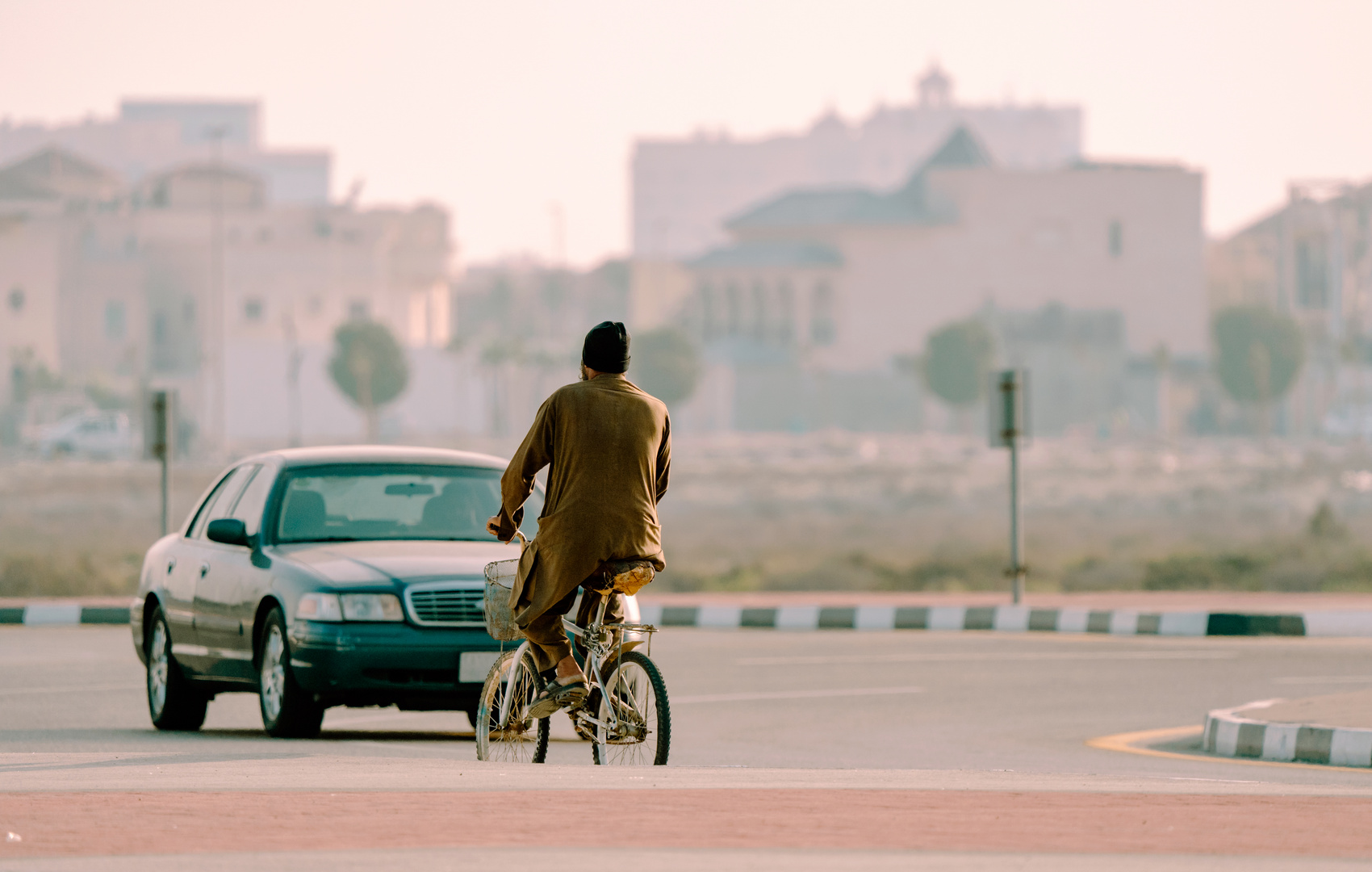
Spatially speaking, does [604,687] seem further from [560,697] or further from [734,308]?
[734,308]

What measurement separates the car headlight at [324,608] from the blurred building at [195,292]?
95545 mm

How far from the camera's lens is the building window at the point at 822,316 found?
414 ft

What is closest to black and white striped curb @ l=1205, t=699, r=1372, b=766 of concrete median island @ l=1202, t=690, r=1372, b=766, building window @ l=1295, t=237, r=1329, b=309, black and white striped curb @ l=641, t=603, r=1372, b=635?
concrete median island @ l=1202, t=690, r=1372, b=766

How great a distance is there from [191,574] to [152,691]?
0.75 m

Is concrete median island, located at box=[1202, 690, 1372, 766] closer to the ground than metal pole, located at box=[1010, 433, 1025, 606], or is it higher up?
closer to the ground

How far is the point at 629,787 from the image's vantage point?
771cm

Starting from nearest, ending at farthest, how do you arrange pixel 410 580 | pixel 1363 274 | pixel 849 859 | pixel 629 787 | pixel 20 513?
pixel 849 859 < pixel 629 787 < pixel 410 580 < pixel 20 513 < pixel 1363 274

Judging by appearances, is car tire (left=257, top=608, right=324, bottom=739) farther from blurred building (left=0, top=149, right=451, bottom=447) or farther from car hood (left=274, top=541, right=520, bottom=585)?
blurred building (left=0, top=149, right=451, bottom=447)

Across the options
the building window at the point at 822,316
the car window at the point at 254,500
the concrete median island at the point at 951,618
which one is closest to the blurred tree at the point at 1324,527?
the concrete median island at the point at 951,618

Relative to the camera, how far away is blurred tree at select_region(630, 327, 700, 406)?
375 ft

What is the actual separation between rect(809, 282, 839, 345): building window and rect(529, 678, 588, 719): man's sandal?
11795 centimetres

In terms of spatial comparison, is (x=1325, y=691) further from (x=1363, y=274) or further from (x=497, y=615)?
(x=1363, y=274)

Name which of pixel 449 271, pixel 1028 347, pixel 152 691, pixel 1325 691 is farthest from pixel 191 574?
pixel 449 271

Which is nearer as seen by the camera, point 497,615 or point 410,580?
point 497,615
